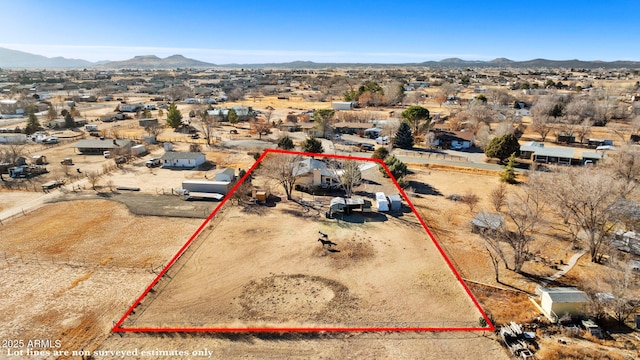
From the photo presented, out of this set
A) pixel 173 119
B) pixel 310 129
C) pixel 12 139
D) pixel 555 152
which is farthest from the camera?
pixel 173 119

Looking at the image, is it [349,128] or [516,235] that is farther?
[349,128]

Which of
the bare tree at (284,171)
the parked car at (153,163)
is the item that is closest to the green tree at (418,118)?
the bare tree at (284,171)

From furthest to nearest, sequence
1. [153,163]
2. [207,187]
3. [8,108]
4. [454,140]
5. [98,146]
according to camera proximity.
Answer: [8,108] → [454,140] → [98,146] → [153,163] → [207,187]

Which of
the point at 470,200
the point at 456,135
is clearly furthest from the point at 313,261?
the point at 456,135

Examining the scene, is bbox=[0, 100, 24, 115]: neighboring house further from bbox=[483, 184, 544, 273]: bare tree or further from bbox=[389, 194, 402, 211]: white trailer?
bbox=[483, 184, 544, 273]: bare tree

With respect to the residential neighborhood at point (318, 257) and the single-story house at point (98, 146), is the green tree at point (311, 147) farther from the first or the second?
the single-story house at point (98, 146)

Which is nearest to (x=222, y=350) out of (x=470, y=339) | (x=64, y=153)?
(x=470, y=339)

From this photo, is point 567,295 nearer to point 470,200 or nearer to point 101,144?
point 470,200

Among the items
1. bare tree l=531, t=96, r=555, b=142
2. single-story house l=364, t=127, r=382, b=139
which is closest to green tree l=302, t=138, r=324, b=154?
single-story house l=364, t=127, r=382, b=139
